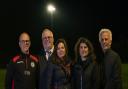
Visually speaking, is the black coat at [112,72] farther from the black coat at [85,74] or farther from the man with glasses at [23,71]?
the man with glasses at [23,71]

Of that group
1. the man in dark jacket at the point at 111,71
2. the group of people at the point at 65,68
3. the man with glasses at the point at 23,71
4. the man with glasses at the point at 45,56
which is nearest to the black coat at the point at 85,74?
the group of people at the point at 65,68

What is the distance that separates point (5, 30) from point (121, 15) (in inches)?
621

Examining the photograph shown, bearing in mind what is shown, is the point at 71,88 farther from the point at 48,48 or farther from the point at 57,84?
the point at 48,48

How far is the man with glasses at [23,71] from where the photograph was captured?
7.53m

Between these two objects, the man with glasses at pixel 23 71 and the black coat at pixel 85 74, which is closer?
the black coat at pixel 85 74

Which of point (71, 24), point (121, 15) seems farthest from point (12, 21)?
point (121, 15)

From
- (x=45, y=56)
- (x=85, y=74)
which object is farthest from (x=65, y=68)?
(x=45, y=56)

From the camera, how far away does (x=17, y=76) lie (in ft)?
24.8

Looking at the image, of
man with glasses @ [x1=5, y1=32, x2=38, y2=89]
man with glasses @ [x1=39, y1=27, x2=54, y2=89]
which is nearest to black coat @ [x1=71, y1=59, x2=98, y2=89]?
man with glasses @ [x1=39, y1=27, x2=54, y2=89]

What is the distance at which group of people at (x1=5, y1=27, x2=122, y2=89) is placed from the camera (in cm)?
718

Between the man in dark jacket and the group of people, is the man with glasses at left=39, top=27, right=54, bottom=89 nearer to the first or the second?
the group of people

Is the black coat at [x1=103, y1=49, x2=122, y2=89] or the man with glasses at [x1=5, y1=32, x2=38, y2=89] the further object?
the man with glasses at [x1=5, y1=32, x2=38, y2=89]

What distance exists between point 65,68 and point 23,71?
750mm

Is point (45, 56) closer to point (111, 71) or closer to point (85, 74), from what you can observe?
point (85, 74)
